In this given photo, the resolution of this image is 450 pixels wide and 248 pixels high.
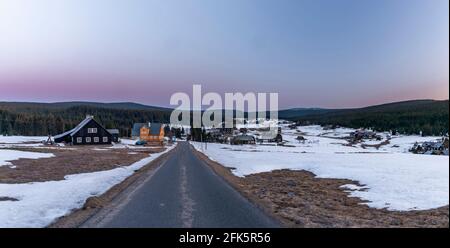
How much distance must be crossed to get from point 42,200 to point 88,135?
89935 mm

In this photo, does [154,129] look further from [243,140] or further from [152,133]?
[243,140]

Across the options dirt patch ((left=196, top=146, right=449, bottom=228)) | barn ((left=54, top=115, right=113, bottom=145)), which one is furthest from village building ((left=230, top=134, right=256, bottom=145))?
dirt patch ((left=196, top=146, right=449, bottom=228))

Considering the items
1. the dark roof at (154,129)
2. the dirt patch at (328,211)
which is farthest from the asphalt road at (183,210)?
the dark roof at (154,129)

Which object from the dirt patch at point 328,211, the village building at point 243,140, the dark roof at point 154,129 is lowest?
the village building at point 243,140

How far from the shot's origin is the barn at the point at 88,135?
97.9 metres

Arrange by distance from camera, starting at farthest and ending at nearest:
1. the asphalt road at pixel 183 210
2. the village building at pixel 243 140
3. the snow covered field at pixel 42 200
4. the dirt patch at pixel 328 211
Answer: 1. the village building at pixel 243 140
2. the snow covered field at pixel 42 200
3. the dirt patch at pixel 328 211
4. the asphalt road at pixel 183 210

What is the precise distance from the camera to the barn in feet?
321

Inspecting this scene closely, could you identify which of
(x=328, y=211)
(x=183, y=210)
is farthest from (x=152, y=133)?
(x=328, y=211)

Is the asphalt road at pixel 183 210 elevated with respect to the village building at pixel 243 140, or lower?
elevated

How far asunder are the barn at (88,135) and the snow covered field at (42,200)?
82.0m

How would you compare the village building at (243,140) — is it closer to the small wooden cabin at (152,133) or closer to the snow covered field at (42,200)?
the small wooden cabin at (152,133)

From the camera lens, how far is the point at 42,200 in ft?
45.6

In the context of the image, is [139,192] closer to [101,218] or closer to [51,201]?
[51,201]

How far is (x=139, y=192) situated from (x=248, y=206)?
17.4ft
